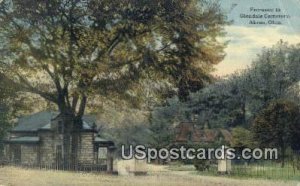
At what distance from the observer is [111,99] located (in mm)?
1984

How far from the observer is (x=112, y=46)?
1.96 meters

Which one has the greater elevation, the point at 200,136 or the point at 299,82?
the point at 299,82

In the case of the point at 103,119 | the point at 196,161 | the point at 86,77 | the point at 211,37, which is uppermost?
the point at 211,37

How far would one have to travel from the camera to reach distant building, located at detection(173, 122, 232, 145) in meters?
1.94

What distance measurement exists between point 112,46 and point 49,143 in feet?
1.23

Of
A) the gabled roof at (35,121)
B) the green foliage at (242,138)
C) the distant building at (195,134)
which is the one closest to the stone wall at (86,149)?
the gabled roof at (35,121)

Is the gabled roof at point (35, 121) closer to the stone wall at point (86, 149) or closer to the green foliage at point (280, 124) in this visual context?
the stone wall at point (86, 149)

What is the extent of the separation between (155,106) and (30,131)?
0.41m

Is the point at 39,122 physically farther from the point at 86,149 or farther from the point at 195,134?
the point at 195,134

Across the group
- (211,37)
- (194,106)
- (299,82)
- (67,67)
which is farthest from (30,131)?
(299,82)

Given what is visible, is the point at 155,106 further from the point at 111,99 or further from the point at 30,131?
the point at 30,131

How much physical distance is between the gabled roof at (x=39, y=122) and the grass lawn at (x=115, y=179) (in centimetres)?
15

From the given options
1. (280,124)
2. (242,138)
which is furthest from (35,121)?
(280,124)

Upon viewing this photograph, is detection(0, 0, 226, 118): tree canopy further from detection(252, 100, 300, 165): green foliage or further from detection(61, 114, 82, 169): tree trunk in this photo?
detection(252, 100, 300, 165): green foliage
